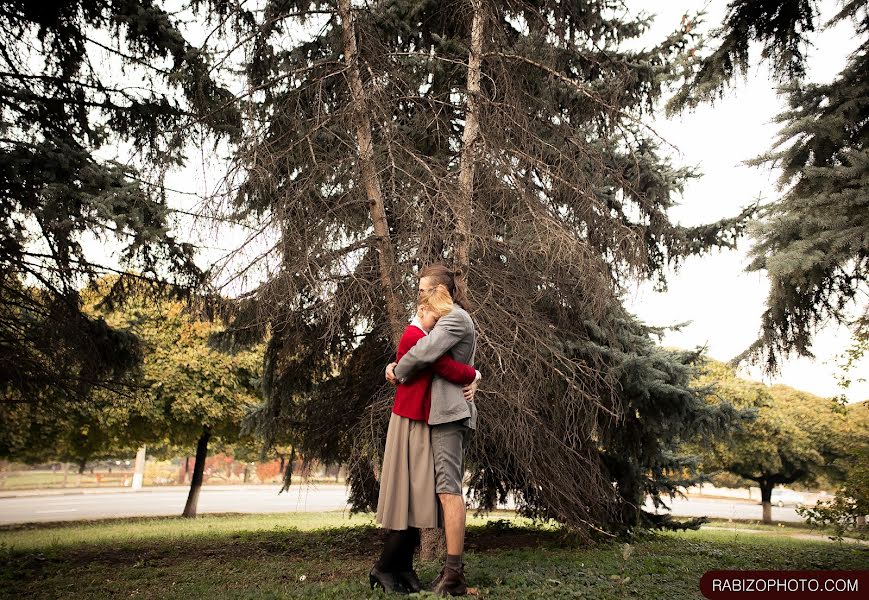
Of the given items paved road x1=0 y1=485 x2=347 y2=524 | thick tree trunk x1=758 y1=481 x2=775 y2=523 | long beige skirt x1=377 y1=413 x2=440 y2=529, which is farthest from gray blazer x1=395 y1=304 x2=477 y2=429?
thick tree trunk x1=758 y1=481 x2=775 y2=523

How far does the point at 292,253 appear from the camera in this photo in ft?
19.6

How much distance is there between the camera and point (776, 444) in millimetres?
28500

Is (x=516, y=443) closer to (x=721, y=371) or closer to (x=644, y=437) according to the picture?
(x=644, y=437)

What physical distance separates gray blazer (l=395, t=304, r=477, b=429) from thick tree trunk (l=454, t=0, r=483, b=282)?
1.72 metres

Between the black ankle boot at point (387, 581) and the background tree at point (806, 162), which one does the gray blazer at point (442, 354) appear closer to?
the black ankle boot at point (387, 581)

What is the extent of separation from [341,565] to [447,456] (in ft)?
10.6

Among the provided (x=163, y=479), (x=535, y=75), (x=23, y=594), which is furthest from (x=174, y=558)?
(x=163, y=479)

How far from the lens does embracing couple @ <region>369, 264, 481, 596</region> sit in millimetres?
4234

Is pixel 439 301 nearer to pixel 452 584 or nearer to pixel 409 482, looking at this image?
pixel 409 482

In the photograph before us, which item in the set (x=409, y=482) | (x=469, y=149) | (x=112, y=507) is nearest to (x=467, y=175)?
(x=469, y=149)

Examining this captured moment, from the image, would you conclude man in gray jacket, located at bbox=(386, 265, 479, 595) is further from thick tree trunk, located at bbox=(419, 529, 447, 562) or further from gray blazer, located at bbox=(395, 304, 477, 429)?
thick tree trunk, located at bbox=(419, 529, 447, 562)

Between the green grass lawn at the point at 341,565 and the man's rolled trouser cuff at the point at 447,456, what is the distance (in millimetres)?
859

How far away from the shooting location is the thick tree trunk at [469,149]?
20.3ft

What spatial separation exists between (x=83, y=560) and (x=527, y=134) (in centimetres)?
733
